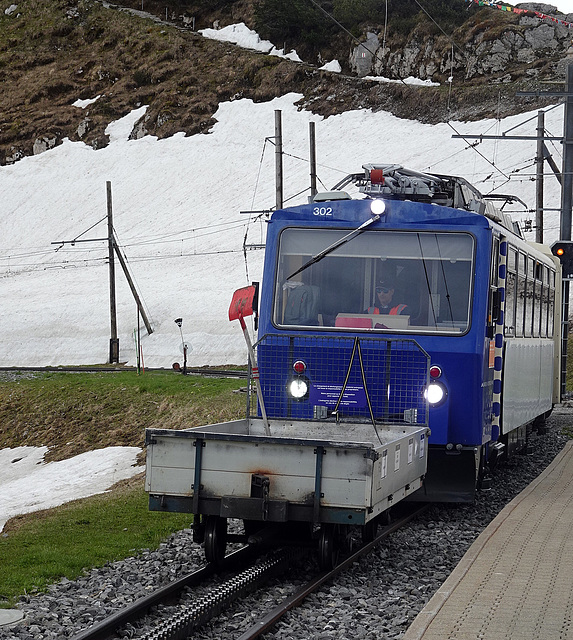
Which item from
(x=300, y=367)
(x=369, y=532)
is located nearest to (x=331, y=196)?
(x=300, y=367)

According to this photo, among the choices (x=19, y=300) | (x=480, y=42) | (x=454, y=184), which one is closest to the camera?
(x=454, y=184)

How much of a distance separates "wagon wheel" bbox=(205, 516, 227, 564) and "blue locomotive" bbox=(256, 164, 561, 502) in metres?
2.42

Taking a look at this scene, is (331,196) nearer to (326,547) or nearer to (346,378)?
(346,378)

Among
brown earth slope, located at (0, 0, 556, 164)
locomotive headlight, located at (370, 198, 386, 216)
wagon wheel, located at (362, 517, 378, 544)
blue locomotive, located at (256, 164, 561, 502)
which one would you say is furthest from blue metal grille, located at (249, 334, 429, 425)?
brown earth slope, located at (0, 0, 556, 164)

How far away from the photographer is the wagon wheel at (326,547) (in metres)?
8.94

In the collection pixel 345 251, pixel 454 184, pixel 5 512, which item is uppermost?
pixel 454 184

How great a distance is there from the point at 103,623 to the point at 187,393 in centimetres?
2179

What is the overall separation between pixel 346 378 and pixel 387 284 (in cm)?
141

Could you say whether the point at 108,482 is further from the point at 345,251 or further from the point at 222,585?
the point at 222,585

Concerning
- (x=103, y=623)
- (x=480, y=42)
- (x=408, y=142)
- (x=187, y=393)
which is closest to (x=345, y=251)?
(x=103, y=623)

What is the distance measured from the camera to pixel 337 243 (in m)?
11.9

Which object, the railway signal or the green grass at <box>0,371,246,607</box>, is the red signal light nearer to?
the green grass at <box>0,371,246,607</box>

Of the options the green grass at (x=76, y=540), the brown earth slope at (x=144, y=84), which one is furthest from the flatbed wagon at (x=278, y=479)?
the brown earth slope at (x=144, y=84)

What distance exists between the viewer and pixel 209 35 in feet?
331
